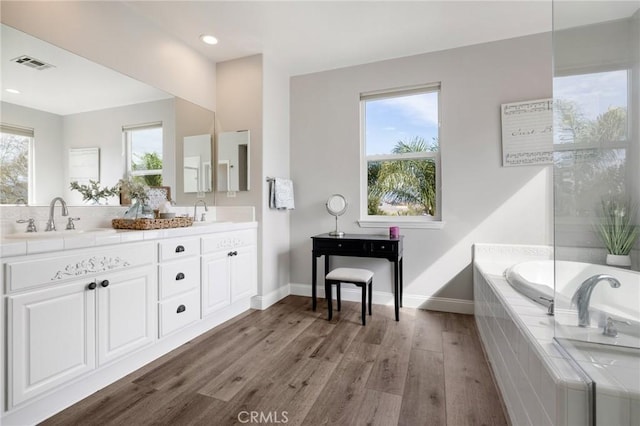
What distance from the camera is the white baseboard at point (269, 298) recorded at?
3.05 m

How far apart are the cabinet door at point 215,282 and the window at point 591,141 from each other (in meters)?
2.30

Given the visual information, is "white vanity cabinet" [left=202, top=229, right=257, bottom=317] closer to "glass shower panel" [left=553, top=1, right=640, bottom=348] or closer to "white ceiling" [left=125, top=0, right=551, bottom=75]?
"white ceiling" [left=125, top=0, right=551, bottom=75]

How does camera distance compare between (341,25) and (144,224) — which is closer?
(144,224)

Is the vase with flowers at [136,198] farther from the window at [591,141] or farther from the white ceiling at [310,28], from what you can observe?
the window at [591,141]

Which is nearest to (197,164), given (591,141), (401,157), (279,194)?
(279,194)

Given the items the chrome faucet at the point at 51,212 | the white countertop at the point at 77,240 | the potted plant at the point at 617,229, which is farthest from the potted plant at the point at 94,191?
the potted plant at the point at 617,229

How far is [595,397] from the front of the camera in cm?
86

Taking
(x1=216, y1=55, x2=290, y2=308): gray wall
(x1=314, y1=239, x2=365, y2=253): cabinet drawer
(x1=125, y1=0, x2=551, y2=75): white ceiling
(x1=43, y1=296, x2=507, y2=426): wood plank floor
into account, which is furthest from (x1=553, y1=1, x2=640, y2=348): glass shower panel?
(x1=216, y1=55, x2=290, y2=308): gray wall

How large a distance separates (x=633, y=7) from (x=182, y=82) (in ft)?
10.0

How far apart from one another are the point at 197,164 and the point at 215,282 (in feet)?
4.13

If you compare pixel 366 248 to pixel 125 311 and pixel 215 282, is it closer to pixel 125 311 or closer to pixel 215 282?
pixel 215 282

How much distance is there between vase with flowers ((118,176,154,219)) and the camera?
89.7 inches

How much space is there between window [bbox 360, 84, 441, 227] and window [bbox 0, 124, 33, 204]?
270cm

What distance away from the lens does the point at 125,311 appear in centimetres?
176
